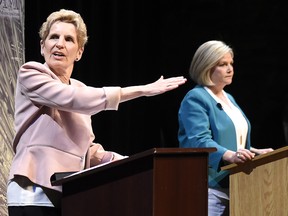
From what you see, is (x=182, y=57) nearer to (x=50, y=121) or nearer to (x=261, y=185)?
(x=261, y=185)

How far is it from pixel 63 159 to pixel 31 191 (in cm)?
15

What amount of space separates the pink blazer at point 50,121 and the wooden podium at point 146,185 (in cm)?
17

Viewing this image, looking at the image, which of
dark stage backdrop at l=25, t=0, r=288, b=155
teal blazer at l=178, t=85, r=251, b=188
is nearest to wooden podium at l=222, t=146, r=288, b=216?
teal blazer at l=178, t=85, r=251, b=188

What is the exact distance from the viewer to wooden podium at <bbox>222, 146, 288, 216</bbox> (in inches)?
117

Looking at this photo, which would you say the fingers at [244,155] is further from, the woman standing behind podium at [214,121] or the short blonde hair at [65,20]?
the short blonde hair at [65,20]

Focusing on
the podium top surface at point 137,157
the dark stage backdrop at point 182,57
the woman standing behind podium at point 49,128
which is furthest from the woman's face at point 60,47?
the dark stage backdrop at point 182,57

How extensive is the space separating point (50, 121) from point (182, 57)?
8.86ft

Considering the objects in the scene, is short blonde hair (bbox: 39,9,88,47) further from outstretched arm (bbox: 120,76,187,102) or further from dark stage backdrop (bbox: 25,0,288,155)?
dark stage backdrop (bbox: 25,0,288,155)

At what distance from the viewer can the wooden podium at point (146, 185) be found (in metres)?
2.17

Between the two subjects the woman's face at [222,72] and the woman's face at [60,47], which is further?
the woman's face at [222,72]

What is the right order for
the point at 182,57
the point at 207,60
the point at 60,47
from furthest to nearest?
the point at 182,57, the point at 207,60, the point at 60,47

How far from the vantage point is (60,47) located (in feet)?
8.62

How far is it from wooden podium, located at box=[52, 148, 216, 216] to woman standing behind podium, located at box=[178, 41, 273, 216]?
3.06 ft

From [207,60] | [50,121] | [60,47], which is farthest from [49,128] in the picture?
[207,60]
